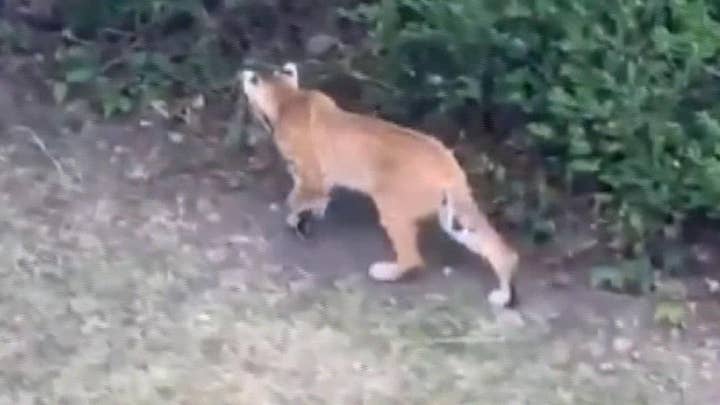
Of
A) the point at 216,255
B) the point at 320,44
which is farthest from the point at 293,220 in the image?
the point at 320,44

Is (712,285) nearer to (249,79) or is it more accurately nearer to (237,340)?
(237,340)

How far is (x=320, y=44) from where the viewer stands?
6.61 metres

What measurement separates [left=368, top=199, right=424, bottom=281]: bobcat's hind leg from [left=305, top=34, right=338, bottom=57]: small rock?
4.13ft

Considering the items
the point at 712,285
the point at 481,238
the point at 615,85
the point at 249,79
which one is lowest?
the point at 712,285

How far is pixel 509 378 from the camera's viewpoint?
5.00m

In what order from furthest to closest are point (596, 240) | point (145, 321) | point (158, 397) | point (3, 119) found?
1. point (3, 119)
2. point (596, 240)
3. point (145, 321)
4. point (158, 397)

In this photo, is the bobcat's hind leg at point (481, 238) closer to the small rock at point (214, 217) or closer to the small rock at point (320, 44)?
the small rock at point (214, 217)

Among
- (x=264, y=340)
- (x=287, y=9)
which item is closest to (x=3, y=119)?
(x=287, y=9)

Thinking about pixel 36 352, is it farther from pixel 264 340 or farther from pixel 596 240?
pixel 596 240

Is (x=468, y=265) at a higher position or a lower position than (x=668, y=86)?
lower

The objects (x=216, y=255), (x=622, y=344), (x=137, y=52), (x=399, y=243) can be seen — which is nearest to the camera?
(x=622, y=344)

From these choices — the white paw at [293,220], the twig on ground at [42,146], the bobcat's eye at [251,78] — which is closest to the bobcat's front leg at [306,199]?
the white paw at [293,220]

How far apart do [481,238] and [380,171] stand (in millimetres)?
380

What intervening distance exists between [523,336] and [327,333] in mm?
536
